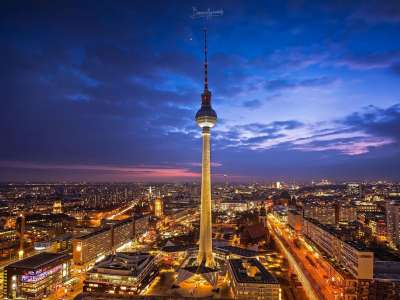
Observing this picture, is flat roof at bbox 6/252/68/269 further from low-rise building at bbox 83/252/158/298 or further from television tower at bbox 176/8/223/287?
television tower at bbox 176/8/223/287

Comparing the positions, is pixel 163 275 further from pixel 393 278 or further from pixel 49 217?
pixel 49 217

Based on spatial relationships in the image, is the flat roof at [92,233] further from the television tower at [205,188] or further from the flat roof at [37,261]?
the television tower at [205,188]

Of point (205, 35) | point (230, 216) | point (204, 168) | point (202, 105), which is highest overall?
point (205, 35)

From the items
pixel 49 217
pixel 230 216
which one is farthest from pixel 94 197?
pixel 230 216

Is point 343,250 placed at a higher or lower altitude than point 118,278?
higher

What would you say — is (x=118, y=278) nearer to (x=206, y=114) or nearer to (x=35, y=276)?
(x=35, y=276)

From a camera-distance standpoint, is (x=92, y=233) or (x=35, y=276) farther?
(x=92, y=233)

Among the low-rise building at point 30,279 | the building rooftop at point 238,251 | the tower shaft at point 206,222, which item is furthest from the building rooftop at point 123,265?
the building rooftop at point 238,251

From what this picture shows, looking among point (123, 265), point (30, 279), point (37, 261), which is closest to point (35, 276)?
point (30, 279)
